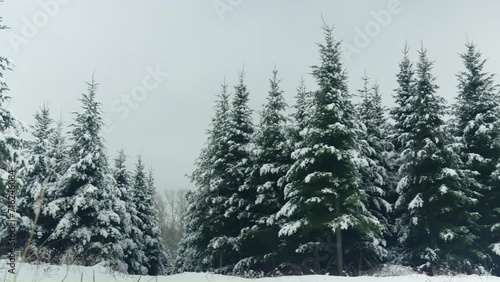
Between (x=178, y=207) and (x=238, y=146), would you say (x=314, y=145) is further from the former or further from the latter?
(x=178, y=207)

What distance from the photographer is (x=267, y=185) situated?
20828 mm

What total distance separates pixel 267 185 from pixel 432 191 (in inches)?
341

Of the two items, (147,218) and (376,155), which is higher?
(376,155)

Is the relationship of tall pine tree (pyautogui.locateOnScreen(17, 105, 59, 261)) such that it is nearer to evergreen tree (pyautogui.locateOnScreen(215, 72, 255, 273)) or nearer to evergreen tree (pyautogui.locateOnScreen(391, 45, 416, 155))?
evergreen tree (pyautogui.locateOnScreen(215, 72, 255, 273))

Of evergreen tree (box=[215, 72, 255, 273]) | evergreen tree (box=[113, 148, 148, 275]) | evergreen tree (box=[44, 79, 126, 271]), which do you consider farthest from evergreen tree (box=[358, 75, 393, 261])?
evergreen tree (box=[113, 148, 148, 275])

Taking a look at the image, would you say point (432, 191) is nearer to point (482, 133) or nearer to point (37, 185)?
point (482, 133)

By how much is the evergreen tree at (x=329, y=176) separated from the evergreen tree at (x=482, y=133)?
23.0ft

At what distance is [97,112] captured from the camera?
80.7 feet

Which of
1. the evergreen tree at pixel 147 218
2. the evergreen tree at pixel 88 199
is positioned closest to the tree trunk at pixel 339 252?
the evergreen tree at pixel 88 199

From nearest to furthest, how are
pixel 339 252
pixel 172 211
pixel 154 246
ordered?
pixel 339 252 → pixel 154 246 → pixel 172 211

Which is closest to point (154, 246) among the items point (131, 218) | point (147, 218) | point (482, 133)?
point (147, 218)

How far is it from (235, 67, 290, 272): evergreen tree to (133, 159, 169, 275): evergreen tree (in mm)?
17196

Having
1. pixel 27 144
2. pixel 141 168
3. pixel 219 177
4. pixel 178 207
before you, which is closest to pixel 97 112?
pixel 219 177

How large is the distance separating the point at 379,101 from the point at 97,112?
19.6 m
